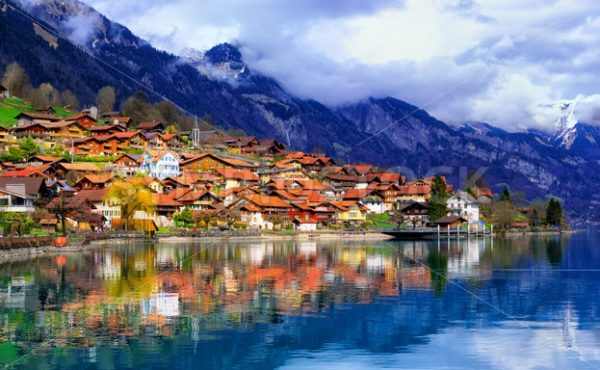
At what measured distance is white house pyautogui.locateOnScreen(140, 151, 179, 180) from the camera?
420 feet

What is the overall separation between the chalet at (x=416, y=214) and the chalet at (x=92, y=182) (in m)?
52.4

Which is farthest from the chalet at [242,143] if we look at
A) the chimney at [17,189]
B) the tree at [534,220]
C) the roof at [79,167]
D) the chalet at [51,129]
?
the chimney at [17,189]

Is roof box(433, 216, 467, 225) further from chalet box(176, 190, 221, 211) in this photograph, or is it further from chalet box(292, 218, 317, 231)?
chalet box(176, 190, 221, 211)

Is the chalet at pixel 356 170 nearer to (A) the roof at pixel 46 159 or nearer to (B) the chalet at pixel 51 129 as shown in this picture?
(B) the chalet at pixel 51 129

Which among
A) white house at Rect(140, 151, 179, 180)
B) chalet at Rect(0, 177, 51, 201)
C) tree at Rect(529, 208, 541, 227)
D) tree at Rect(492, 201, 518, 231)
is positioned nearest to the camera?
chalet at Rect(0, 177, 51, 201)

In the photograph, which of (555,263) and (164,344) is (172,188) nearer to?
(555,263)

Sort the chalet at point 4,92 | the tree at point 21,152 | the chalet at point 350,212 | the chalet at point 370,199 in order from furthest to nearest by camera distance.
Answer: the chalet at point 4,92 → the chalet at point 370,199 → the chalet at point 350,212 → the tree at point 21,152

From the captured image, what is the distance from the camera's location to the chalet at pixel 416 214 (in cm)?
13412

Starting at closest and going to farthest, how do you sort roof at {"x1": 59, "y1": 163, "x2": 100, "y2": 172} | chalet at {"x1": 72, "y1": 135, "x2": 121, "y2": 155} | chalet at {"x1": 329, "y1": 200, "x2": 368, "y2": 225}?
1. roof at {"x1": 59, "y1": 163, "x2": 100, "y2": 172}
2. chalet at {"x1": 329, "y1": 200, "x2": 368, "y2": 225}
3. chalet at {"x1": 72, "y1": 135, "x2": 121, "y2": 155}

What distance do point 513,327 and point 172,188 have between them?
98.4 meters

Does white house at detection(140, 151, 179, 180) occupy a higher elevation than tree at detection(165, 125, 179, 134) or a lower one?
lower

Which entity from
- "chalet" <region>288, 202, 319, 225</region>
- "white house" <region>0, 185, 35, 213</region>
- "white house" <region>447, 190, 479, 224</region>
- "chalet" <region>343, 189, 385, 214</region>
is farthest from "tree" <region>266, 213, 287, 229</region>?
"white house" <region>447, 190, 479, 224</region>

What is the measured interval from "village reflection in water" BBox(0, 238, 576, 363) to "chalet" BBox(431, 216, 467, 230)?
70703mm

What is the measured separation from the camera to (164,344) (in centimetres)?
2217
